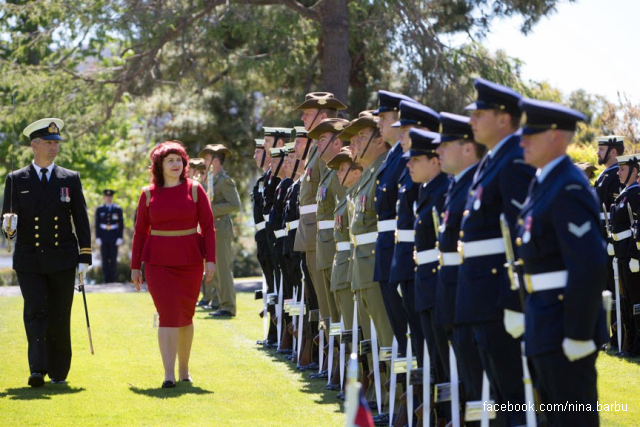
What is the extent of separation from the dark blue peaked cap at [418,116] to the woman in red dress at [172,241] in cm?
282

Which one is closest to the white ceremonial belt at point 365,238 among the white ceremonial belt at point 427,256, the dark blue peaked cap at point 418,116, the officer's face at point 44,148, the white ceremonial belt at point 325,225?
the dark blue peaked cap at point 418,116

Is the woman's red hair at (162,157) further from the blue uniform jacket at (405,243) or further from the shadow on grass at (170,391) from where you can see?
the blue uniform jacket at (405,243)

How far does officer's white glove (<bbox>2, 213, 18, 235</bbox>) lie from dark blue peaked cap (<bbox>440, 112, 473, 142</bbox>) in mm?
4791

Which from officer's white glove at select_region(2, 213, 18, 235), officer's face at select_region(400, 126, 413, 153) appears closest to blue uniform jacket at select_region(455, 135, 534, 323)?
officer's face at select_region(400, 126, 413, 153)

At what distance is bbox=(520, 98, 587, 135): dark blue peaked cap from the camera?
198 inches

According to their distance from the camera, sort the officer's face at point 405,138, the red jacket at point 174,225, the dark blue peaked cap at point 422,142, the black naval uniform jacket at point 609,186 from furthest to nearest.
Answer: the black naval uniform jacket at point 609,186 → the red jacket at point 174,225 → the officer's face at point 405,138 → the dark blue peaked cap at point 422,142

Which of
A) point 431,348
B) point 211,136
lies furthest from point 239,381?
point 211,136

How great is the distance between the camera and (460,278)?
571cm

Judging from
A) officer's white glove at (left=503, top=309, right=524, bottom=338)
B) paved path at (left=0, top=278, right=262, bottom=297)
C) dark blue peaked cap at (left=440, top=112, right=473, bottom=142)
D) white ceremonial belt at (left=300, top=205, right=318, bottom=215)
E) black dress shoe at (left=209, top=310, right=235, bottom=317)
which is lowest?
black dress shoe at (left=209, top=310, right=235, bottom=317)

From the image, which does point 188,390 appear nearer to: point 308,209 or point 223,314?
point 308,209

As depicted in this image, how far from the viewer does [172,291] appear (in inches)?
368

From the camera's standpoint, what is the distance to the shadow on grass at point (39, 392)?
8.93 m

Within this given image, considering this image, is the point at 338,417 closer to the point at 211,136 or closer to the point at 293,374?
the point at 293,374

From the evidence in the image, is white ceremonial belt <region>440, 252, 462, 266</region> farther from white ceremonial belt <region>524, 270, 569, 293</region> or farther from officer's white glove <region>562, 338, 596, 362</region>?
officer's white glove <region>562, 338, 596, 362</region>
